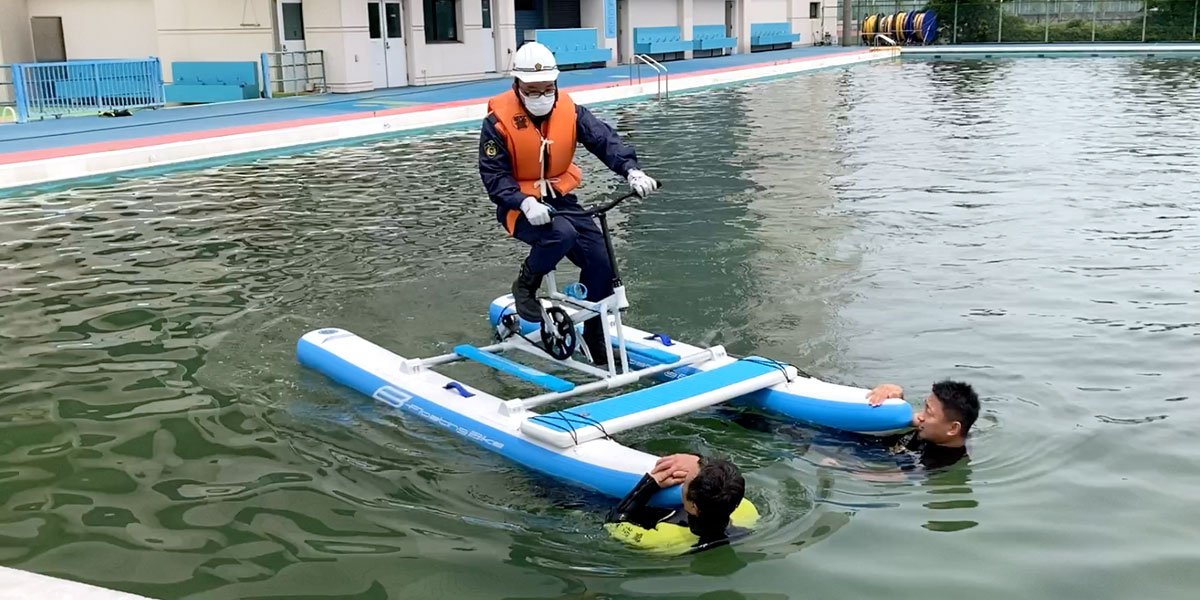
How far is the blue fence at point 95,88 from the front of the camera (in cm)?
2339

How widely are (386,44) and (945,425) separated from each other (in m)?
24.9

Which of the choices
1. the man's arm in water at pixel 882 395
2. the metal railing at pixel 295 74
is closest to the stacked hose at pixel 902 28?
the metal railing at pixel 295 74

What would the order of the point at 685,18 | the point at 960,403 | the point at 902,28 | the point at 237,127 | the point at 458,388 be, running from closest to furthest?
the point at 960,403
the point at 458,388
the point at 237,127
the point at 685,18
the point at 902,28

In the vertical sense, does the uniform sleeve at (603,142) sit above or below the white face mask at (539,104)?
below

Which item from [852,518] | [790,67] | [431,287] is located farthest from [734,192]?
[790,67]

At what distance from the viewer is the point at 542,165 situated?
6758mm

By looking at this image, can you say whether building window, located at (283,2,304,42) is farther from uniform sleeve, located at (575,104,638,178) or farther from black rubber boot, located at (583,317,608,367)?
black rubber boot, located at (583,317,608,367)

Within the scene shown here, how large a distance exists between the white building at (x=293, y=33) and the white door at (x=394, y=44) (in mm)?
26

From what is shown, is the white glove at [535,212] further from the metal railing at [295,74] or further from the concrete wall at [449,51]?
the concrete wall at [449,51]

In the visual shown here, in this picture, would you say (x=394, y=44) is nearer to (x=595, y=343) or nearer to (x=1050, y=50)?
(x=595, y=343)

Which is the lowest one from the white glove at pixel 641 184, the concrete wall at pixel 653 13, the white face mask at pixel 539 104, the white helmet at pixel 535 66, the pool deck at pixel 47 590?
the pool deck at pixel 47 590

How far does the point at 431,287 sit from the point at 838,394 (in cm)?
461

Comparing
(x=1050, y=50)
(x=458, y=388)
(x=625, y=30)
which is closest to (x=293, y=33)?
(x=625, y=30)

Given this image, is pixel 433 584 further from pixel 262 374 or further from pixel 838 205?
pixel 838 205
